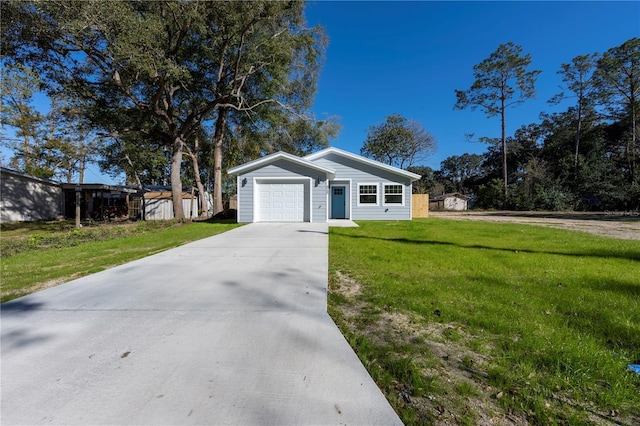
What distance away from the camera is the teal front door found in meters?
15.8

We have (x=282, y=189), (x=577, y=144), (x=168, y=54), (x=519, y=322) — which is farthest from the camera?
(x=577, y=144)

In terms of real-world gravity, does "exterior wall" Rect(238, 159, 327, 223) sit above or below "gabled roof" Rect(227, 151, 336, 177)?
below

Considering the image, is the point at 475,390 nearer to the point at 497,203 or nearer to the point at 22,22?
the point at 22,22

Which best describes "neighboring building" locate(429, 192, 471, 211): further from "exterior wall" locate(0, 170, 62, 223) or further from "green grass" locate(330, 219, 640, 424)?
"exterior wall" locate(0, 170, 62, 223)

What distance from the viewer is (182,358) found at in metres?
2.20

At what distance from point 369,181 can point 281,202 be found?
5113 mm

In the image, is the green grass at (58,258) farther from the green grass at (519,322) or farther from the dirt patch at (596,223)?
the dirt patch at (596,223)

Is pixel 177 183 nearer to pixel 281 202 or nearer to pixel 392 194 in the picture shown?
pixel 281 202

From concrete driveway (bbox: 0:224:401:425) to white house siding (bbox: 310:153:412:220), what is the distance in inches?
457

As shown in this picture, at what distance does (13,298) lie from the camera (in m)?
3.67

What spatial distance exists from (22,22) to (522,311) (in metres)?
17.7

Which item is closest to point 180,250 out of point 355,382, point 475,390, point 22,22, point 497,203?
point 355,382

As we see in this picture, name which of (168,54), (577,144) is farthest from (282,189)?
(577,144)

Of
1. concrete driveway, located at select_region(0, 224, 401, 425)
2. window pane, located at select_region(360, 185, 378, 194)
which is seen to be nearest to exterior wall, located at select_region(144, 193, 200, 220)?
window pane, located at select_region(360, 185, 378, 194)
